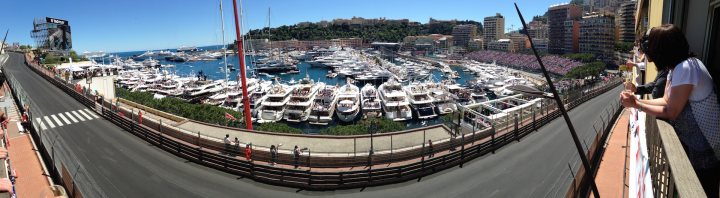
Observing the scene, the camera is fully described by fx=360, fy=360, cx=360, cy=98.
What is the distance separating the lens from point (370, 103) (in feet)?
126

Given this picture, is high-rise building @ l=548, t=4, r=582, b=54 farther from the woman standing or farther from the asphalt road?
the woman standing

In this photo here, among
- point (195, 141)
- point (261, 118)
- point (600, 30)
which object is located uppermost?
point (600, 30)

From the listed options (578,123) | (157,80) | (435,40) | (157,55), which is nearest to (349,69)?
(157,80)

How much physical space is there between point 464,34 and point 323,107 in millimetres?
143497

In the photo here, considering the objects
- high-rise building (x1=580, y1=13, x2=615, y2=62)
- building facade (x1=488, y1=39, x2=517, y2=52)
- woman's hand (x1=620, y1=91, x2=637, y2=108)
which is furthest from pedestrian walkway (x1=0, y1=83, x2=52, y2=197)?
building facade (x1=488, y1=39, x2=517, y2=52)

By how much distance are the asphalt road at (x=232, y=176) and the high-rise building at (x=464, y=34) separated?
154466mm

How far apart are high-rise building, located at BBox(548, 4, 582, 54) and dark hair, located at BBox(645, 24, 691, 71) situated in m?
119

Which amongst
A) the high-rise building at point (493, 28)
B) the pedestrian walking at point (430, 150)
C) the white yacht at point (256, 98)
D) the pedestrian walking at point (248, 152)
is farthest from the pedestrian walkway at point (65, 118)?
the high-rise building at point (493, 28)

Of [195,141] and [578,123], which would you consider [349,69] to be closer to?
[578,123]

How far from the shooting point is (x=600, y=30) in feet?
295

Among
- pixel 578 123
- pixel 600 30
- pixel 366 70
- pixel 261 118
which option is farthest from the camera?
→ pixel 600 30

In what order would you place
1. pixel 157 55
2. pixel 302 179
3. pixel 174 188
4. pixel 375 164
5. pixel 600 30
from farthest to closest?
pixel 157 55 < pixel 600 30 < pixel 375 164 < pixel 302 179 < pixel 174 188

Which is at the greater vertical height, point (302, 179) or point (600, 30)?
point (600, 30)

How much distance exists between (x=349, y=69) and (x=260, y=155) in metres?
61.3
